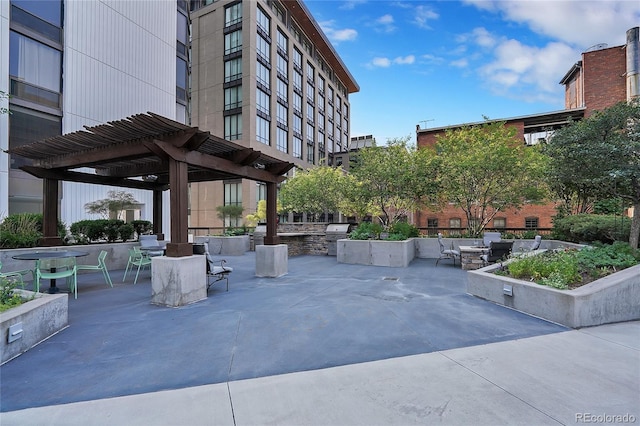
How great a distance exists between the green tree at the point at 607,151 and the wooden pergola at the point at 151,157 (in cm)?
742

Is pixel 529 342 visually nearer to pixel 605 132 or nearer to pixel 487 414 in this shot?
pixel 487 414

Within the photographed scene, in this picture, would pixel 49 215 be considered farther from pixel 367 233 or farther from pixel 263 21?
pixel 263 21

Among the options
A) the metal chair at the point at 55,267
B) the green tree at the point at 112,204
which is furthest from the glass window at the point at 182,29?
the metal chair at the point at 55,267

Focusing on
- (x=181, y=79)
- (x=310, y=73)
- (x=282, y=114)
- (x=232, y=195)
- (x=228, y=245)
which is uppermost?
(x=310, y=73)

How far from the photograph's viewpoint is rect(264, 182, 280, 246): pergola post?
9484 mm

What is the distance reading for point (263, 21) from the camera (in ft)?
106

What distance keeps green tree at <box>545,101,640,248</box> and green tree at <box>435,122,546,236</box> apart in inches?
169

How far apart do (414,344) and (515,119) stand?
2763cm

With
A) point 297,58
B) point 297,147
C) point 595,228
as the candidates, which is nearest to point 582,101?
point 595,228

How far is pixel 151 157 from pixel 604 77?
103 ft

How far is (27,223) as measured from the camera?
31.6 feet

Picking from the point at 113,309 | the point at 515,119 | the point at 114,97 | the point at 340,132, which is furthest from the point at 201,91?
the point at 113,309

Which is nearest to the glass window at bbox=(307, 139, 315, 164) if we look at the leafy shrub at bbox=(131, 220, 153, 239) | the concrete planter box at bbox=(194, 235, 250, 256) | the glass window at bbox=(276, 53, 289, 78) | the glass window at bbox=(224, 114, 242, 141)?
the glass window at bbox=(276, 53, 289, 78)

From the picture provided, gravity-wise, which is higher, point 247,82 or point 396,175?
point 247,82
